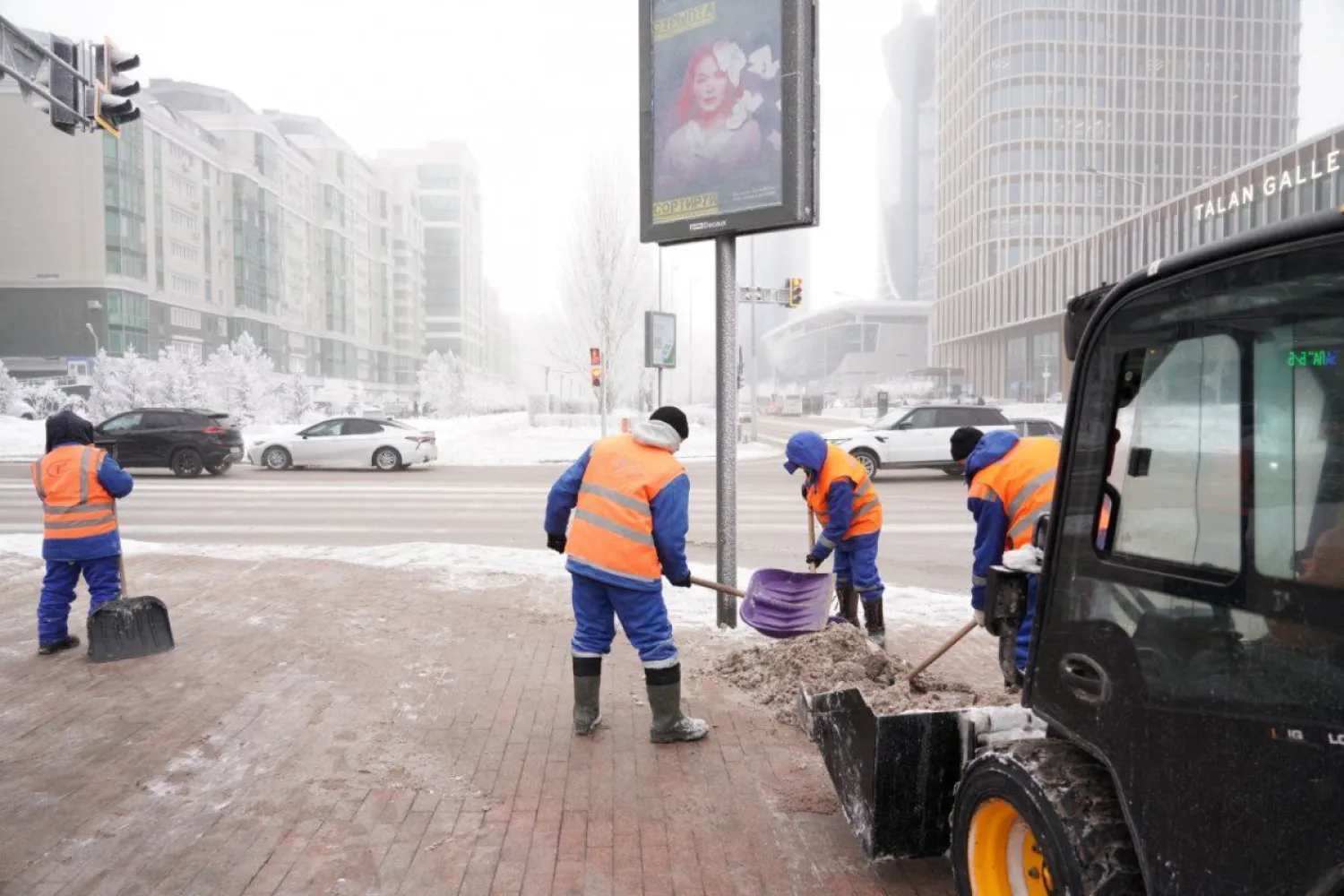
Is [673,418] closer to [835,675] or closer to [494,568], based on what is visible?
[835,675]

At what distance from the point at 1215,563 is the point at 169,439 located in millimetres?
22402

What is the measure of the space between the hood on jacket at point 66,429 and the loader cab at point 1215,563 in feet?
20.1

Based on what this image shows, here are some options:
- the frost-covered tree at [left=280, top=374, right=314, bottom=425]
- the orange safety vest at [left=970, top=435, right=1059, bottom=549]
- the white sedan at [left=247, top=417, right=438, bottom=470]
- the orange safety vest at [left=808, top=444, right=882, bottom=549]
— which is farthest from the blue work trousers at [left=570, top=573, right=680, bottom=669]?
the frost-covered tree at [left=280, top=374, right=314, bottom=425]

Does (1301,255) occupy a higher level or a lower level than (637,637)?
higher

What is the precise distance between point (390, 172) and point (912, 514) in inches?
4700

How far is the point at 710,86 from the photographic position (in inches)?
256

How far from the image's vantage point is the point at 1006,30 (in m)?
83.5

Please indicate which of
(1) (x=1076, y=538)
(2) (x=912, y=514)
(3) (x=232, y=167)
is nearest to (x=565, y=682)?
(1) (x=1076, y=538)

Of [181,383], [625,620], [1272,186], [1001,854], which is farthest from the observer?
[1272,186]

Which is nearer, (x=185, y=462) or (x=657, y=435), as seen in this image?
(x=657, y=435)

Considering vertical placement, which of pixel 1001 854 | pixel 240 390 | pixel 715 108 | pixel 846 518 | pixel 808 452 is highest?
pixel 715 108

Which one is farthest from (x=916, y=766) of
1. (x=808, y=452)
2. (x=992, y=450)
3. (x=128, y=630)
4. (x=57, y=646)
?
(x=57, y=646)

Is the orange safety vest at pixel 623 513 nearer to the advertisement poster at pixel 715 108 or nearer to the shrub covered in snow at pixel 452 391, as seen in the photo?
the advertisement poster at pixel 715 108

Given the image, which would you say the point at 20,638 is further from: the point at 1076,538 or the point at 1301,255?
the point at 1301,255
